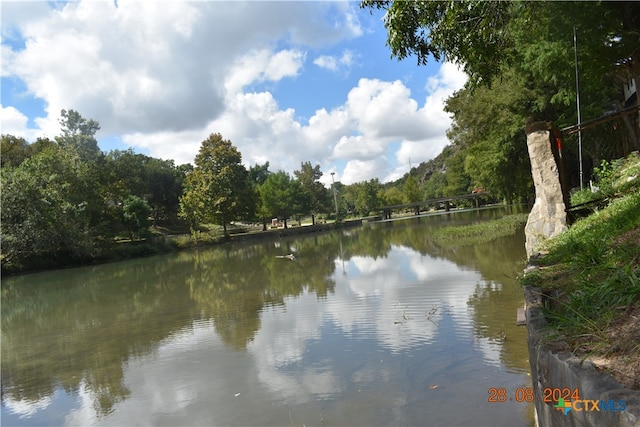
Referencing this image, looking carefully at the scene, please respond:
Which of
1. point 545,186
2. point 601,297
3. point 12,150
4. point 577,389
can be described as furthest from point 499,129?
point 12,150

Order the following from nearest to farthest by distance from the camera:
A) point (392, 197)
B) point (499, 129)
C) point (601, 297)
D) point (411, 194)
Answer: point (601, 297) < point (499, 129) < point (411, 194) < point (392, 197)

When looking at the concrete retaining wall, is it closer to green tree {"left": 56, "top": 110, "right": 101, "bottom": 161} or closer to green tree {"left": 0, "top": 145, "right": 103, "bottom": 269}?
green tree {"left": 0, "top": 145, "right": 103, "bottom": 269}

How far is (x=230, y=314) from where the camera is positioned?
37.1 ft

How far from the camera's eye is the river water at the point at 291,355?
5.34 metres

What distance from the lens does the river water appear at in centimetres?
534

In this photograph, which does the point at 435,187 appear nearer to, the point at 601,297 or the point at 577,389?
the point at 601,297

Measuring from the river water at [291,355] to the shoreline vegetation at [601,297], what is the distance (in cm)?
152

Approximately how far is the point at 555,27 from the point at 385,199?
77869 mm

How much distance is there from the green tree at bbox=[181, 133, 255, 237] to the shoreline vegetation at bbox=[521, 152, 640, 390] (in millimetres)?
42186

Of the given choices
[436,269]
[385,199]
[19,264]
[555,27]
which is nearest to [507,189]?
[436,269]

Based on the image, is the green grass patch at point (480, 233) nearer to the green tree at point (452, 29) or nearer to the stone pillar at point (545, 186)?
the stone pillar at point (545, 186)

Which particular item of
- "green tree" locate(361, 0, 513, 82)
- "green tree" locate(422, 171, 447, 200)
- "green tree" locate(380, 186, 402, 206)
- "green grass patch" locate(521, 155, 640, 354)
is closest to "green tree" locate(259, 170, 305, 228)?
"green tree" locate(380, 186, 402, 206)

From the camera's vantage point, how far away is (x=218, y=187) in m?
45.8

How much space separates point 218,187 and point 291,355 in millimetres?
39960
